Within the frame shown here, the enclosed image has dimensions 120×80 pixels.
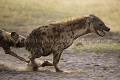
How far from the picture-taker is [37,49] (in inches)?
374

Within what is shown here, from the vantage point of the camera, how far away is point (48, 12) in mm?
26906

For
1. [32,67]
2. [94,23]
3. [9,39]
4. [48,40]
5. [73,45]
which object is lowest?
[32,67]

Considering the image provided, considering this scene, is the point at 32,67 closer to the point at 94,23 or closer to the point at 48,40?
the point at 48,40

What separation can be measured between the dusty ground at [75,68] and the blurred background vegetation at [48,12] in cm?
442

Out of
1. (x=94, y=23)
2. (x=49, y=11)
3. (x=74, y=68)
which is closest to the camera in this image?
(x=94, y=23)

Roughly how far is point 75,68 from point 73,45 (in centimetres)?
435

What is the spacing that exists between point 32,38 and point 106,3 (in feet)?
74.0

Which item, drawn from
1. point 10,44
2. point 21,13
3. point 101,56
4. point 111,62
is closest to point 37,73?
point 10,44

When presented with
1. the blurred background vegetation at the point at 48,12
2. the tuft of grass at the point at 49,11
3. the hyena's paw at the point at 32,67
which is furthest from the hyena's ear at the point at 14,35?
the tuft of grass at the point at 49,11

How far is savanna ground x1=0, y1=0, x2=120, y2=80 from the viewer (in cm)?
932

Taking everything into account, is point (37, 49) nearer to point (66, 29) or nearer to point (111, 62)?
point (66, 29)

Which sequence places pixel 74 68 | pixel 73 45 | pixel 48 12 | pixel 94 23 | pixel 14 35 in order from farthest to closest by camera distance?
pixel 48 12
pixel 73 45
pixel 74 68
pixel 94 23
pixel 14 35

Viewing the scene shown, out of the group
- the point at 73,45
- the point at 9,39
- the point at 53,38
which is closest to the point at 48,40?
the point at 53,38

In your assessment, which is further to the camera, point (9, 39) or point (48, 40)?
point (9, 39)
